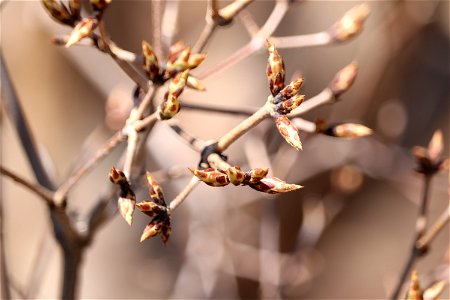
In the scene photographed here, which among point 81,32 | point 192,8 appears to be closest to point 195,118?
point 192,8

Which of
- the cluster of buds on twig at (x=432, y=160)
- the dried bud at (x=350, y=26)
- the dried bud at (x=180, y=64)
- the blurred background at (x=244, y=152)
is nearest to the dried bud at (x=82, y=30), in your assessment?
the dried bud at (x=180, y=64)

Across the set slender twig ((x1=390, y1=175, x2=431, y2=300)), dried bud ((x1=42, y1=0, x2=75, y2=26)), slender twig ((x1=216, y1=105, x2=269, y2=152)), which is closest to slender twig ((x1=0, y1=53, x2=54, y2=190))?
dried bud ((x1=42, y1=0, x2=75, y2=26))

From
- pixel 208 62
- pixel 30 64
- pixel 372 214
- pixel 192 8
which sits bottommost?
pixel 372 214

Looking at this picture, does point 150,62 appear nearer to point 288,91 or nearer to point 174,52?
point 174,52

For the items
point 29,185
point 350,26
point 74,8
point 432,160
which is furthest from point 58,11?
point 432,160

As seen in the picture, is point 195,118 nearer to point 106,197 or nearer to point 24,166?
point 24,166

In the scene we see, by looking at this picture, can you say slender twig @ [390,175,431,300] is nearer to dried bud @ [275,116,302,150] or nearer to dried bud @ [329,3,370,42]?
dried bud @ [329,3,370,42]
